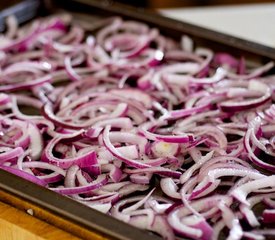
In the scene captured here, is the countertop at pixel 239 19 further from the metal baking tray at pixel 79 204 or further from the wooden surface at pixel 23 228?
the wooden surface at pixel 23 228

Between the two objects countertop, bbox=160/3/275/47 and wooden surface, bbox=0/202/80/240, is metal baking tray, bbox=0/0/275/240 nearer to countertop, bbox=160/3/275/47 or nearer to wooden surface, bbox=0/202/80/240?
wooden surface, bbox=0/202/80/240

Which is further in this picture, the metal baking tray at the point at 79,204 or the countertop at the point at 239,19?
the countertop at the point at 239,19

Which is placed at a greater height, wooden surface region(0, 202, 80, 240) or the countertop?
wooden surface region(0, 202, 80, 240)

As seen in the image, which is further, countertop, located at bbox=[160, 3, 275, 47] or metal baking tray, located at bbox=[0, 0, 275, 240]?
countertop, located at bbox=[160, 3, 275, 47]

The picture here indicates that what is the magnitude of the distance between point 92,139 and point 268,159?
330 millimetres

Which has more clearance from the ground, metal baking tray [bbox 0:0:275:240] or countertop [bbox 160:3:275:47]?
metal baking tray [bbox 0:0:275:240]

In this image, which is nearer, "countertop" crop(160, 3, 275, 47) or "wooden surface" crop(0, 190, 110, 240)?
→ "wooden surface" crop(0, 190, 110, 240)

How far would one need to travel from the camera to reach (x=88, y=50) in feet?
5.53

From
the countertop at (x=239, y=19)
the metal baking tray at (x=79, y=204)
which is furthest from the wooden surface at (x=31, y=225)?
the countertop at (x=239, y=19)

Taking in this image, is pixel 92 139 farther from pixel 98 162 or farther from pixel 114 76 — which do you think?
pixel 114 76

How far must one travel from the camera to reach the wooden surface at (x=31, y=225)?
42.7 inches

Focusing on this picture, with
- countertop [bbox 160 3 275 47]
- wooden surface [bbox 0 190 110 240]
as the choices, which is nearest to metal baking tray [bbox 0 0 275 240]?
wooden surface [bbox 0 190 110 240]

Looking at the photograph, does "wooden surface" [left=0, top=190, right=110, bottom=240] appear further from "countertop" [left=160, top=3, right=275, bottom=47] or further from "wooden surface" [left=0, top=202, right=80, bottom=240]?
"countertop" [left=160, top=3, right=275, bottom=47]

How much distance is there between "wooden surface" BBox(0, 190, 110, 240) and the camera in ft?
3.56
